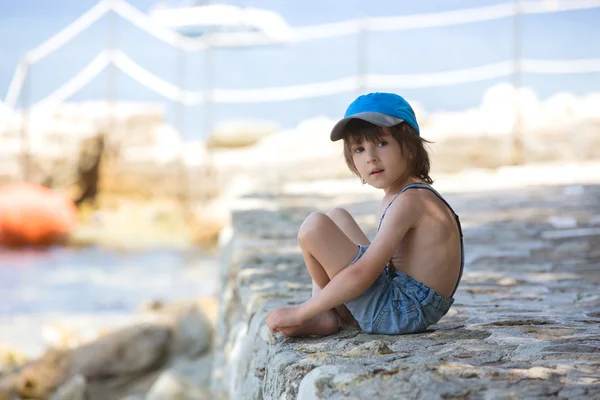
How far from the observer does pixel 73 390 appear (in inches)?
189

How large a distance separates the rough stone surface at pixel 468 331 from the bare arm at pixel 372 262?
0.10 metres

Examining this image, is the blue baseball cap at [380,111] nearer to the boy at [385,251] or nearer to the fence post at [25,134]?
the boy at [385,251]

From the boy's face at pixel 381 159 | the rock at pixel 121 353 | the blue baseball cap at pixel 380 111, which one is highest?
the blue baseball cap at pixel 380 111

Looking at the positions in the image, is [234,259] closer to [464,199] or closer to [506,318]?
[506,318]

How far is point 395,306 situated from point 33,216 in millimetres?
11558

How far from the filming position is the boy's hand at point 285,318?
5.97 ft

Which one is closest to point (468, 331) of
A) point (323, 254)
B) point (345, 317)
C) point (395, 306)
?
point (395, 306)

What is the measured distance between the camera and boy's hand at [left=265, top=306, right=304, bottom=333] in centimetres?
182

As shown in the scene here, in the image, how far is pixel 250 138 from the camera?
521 inches

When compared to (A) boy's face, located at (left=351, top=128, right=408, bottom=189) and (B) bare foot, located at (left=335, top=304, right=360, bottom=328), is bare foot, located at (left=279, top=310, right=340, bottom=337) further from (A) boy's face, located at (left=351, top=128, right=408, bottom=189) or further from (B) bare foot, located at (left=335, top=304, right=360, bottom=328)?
(A) boy's face, located at (left=351, top=128, right=408, bottom=189)

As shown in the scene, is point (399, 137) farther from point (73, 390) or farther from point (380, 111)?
point (73, 390)

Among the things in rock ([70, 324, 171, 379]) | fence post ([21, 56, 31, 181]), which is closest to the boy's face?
rock ([70, 324, 171, 379])

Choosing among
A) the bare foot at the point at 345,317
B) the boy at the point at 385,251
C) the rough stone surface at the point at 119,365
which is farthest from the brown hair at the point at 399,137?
the rough stone surface at the point at 119,365

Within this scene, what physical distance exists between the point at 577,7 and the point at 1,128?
29.6ft
